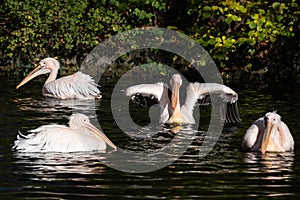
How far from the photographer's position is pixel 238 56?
19203 millimetres

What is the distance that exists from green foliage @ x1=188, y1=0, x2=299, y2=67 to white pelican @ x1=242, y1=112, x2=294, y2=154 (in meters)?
6.93

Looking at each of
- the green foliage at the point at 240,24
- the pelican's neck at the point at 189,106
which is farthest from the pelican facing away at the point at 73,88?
the green foliage at the point at 240,24

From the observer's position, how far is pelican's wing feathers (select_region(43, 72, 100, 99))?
50.6ft

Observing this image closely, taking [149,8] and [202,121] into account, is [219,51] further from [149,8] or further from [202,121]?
[202,121]

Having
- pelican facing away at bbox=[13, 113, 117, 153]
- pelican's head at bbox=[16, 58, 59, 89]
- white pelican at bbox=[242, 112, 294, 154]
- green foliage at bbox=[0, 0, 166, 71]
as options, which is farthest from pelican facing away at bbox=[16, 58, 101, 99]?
white pelican at bbox=[242, 112, 294, 154]

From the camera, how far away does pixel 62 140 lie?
10.2 meters

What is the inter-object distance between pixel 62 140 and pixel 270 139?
2401 mm

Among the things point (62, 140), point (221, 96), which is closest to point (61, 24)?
point (221, 96)

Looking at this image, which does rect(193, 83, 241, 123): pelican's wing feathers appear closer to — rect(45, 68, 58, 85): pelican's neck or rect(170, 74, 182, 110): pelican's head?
rect(170, 74, 182, 110): pelican's head

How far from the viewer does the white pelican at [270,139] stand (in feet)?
34.4

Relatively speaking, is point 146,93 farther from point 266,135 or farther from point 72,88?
point 266,135

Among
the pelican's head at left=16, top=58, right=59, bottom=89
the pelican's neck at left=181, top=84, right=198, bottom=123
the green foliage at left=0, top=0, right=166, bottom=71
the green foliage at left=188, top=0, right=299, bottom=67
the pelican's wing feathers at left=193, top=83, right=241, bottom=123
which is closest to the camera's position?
the pelican's wing feathers at left=193, top=83, right=241, bottom=123

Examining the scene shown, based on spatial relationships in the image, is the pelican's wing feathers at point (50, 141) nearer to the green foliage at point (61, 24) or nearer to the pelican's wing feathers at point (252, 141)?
the pelican's wing feathers at point (252, 141)

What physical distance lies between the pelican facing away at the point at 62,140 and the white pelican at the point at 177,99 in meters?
2.41
